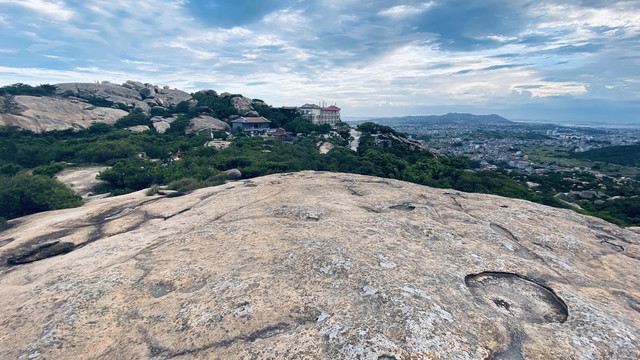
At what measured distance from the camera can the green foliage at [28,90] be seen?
50150mm

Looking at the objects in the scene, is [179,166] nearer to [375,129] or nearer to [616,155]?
[375,129]

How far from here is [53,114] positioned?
4547cm

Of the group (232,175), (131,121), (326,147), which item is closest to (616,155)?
(326,147)

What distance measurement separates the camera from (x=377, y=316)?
4.47 m

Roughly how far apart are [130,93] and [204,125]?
30852mm

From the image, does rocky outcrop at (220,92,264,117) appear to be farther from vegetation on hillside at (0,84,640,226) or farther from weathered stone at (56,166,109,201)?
weathered stone at (56,166,109,201)

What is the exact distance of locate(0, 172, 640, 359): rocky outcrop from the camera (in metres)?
4.17

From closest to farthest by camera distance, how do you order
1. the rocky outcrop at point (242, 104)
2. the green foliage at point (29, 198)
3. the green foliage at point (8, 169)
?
the green foliage at point (29, 198)
the green foliage at point (8, 169)
the rocky outcrop at point (242, 104)

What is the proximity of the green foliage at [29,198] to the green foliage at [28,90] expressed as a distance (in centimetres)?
5021

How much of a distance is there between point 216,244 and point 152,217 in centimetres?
494

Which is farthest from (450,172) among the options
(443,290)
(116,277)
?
(116,277)

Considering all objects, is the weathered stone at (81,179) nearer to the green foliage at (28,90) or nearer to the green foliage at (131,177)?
the green foliage at (131,177)

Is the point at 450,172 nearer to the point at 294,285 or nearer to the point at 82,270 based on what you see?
the point at 294,285

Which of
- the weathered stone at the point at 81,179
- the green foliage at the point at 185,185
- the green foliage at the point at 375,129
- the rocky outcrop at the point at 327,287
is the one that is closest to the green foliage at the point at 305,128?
the green foliage at the point at 375,129
